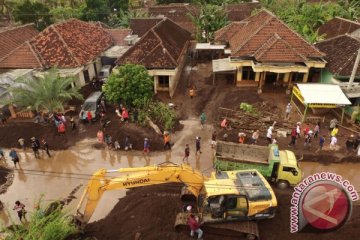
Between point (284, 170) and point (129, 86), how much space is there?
12.8 metres

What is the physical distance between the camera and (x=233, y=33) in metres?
34.8

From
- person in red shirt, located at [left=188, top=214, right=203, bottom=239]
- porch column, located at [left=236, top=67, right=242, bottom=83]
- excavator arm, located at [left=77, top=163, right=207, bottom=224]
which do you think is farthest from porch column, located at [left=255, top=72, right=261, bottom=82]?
person in red shirt, located at [left=188, top=214, right=203, bottom=239]

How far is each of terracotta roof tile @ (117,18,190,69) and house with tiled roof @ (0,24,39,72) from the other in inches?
454

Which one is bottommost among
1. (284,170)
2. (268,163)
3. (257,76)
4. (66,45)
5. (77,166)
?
(77,166)

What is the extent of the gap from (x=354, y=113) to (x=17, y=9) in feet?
135

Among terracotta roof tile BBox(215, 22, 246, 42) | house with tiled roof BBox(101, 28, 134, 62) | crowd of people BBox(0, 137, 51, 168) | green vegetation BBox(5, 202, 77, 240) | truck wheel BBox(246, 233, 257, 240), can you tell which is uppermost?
terracotta roof tile BBox(215, 22, 246, 42)

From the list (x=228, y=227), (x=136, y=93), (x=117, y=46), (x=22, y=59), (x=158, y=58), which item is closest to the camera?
(x=228, y=227)

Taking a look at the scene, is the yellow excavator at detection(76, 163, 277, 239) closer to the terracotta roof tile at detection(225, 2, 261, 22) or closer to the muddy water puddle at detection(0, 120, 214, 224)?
the muddy water puddle at detection(0, 120, 214, 224)

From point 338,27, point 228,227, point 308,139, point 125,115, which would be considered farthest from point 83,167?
point 338,27

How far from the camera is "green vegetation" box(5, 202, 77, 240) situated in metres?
11.1

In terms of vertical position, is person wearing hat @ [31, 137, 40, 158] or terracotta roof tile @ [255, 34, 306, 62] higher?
terracotta roof tile @ [255, 34, 306, 62]

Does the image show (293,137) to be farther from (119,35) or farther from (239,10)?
(239,10)

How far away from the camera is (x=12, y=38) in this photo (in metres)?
32.2

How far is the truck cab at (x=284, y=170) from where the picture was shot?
16.2 m
